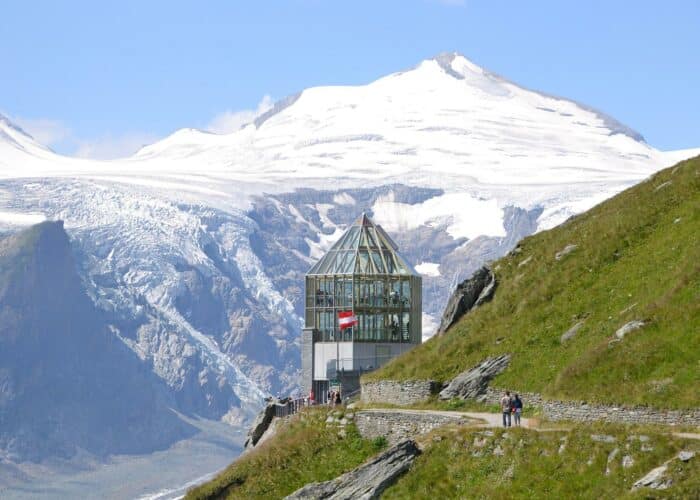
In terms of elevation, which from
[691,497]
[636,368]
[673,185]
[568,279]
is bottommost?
[691,497]

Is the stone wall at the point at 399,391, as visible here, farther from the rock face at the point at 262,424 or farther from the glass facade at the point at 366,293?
the glass facade at the point at 366,293

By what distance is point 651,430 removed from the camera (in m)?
52.1

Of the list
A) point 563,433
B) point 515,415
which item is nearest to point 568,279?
point 515,415

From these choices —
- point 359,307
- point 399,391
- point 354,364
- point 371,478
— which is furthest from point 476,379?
point 359,307

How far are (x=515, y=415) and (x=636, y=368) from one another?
4879 millimetres

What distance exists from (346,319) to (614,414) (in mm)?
54381

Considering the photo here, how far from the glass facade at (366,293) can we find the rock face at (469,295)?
2592 centimetres

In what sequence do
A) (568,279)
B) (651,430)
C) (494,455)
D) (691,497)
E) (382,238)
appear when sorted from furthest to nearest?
(382,238)
(568,279)
(494,455)
(651,430)
(691,497)

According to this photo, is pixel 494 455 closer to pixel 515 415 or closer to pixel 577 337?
pixel 515 415

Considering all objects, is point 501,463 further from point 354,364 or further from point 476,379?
point 354,364

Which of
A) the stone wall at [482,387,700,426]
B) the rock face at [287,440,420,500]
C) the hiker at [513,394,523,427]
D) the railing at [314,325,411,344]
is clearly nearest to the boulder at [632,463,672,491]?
the stone wall at [482,387,700,426]

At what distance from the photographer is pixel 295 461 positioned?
68688 millimetres

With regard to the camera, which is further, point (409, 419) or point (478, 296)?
point (478, 296)

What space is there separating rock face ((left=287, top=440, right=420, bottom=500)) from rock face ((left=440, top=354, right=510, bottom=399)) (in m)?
10.2
